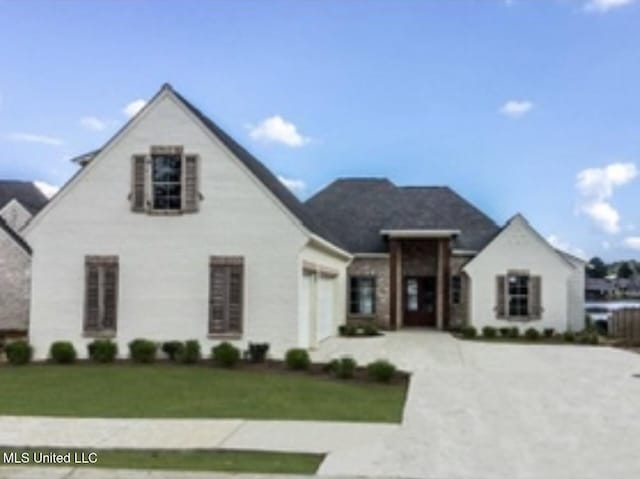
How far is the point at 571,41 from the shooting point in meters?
19.3

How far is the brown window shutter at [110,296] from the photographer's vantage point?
19.3m

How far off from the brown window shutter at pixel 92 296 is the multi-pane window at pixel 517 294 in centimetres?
1696

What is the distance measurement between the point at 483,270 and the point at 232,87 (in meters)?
16.2

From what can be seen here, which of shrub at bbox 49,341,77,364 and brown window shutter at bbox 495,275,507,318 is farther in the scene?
brown window shutter at bbox 495,275,507,318

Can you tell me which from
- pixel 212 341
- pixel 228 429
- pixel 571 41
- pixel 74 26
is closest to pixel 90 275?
pixel 212 341

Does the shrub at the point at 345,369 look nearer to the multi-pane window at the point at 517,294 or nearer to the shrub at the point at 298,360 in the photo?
the shrub at the point at 298,360

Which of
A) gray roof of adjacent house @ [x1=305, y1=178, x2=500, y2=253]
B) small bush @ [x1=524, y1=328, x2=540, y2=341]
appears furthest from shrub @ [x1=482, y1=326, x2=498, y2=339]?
gray roof of adjacent house @ [x1=305, y1=178, x2=500, y2=253]

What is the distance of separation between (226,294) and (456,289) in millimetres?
16386

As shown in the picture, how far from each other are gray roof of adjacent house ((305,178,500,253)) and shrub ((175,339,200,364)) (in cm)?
1552

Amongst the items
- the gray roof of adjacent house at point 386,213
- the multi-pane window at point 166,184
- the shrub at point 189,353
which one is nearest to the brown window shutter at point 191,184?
the multi-pane window at point 166,184

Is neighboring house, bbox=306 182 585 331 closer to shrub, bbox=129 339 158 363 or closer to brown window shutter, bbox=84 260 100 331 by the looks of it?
brown window shutter, bbox=84 260 100 331

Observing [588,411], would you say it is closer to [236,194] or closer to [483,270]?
[236,194]


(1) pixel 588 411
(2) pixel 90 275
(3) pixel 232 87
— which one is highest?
(3) pixel 232 87

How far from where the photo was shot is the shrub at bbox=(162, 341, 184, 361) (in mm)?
17844
